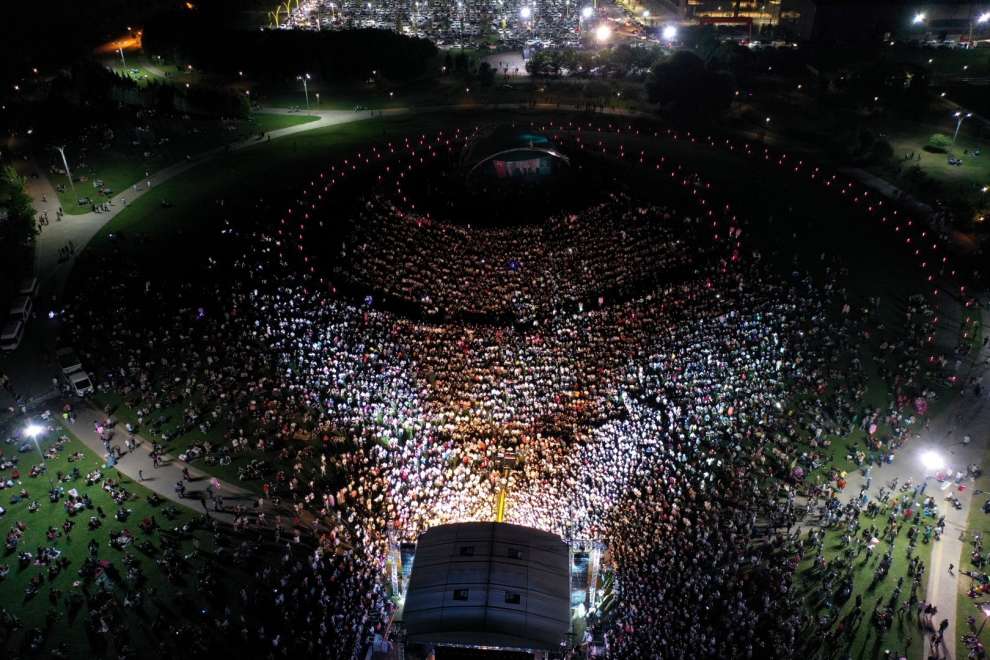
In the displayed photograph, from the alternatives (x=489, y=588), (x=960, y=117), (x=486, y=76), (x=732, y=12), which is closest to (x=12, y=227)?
(x=489, y=588)

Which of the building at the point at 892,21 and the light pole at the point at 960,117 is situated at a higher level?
the building at the point at 892,21

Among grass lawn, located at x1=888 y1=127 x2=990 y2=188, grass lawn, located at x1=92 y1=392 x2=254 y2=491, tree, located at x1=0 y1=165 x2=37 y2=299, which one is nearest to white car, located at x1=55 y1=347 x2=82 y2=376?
grass lawn, located at x1=92 y1=392 x2=254 y2=491

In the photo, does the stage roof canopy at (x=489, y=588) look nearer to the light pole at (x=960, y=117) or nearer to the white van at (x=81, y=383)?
the white van at (x=81, y=383)

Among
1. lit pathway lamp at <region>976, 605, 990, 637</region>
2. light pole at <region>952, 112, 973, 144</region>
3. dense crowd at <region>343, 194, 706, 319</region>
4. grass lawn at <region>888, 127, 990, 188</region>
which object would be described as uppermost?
light pole at <region>952, 112, 973, 144</region>

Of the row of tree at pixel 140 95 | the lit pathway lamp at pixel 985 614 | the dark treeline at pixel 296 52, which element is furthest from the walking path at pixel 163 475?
the dark treeline at pixel 296 52

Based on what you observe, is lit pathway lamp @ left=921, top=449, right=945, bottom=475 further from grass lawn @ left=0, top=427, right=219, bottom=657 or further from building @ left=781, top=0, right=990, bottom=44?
building @ left=781, top=0, right=990, bottom=44

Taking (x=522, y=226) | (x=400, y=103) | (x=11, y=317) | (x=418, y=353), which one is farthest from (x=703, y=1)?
(x=11, y=317)

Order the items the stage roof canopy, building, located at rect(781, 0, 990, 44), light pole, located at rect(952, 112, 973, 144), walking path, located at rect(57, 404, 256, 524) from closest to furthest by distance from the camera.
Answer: the stage roof canopy < walking path, located at rect(57, 404, 256, 524) < light pole, located at rect(952, 112, 973, 144) < building, located at rect(781, 0, 990, 44)

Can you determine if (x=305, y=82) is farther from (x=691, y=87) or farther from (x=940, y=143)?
(x=940, y=143)
